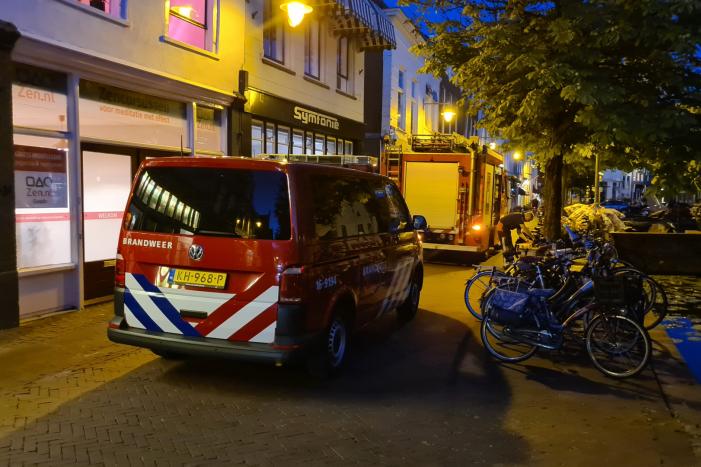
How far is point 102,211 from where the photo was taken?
9.02 m

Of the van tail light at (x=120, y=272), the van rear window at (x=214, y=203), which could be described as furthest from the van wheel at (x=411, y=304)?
the van tail light at (x=120, y=272)

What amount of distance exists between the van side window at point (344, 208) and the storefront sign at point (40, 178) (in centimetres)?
437

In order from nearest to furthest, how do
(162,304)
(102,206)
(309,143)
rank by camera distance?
(162,304) → (102,206) → (309,143)

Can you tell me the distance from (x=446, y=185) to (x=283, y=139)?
4.05 metres

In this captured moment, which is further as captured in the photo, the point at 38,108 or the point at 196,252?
the point at 38,108

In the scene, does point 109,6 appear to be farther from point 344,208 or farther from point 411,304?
point 411,304

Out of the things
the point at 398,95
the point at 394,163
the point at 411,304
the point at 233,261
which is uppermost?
the point at 398,95

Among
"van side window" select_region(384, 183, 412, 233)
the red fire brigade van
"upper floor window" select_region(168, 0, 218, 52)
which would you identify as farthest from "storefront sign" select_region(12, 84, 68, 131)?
"van side window" select_region(384, 183, 412, 233)

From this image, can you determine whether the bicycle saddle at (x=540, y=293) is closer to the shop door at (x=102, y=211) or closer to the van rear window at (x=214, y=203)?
the van rear window at (x=214, y=203)

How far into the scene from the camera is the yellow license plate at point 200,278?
16.1ft

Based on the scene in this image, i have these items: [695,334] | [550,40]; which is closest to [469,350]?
[695,334]

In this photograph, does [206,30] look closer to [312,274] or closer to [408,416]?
[312,274]

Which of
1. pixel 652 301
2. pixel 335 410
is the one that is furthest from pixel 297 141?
pixel 335 410

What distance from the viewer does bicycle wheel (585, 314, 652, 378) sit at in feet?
18.5
